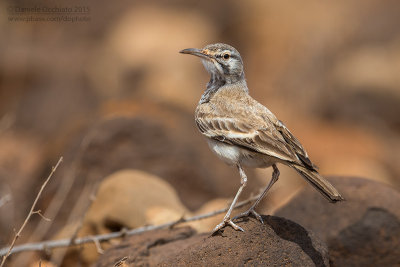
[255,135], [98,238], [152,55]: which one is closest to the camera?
[255,135]

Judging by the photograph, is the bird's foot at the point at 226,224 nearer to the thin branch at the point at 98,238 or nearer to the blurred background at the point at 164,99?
the thin branch at the point at 98,238

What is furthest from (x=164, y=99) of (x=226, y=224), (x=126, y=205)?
(x=226, y=224)

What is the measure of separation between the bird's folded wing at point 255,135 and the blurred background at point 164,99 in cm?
A: 228

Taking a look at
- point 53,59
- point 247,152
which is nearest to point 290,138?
point 247,152

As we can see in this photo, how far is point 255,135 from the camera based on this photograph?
18.9 ft

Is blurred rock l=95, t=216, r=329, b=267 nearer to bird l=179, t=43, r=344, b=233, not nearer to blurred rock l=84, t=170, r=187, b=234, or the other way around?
bird l=179, t=43, r=344, b=233

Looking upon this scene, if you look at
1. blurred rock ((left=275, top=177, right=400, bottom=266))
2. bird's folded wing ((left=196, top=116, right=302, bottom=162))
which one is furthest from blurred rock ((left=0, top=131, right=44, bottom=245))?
blurred rock ((left=275, top=177, right=400, bottom=266))

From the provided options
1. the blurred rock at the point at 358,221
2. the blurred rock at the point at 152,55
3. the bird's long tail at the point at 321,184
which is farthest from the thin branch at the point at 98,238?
the blurred rock at the point at 152,55

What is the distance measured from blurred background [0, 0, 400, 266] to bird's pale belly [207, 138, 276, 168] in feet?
7.53

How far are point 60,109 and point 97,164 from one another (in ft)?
21.2

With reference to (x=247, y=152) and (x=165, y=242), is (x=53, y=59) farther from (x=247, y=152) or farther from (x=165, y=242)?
(x=247, y=152)

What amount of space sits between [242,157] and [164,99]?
7.30m

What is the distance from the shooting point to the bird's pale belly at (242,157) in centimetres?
575

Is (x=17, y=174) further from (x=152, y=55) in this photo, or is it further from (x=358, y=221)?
(x=358, y=221)
